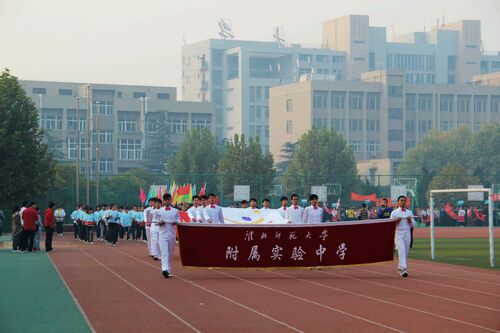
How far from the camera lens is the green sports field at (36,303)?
15.3 metres

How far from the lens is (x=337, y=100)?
155 metres

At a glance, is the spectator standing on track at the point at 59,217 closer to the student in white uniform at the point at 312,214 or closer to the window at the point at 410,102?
the student in white uniform at the point at 312,214

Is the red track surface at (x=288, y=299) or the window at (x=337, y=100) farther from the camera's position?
the window at (x=337, y=100)

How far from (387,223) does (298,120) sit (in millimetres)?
130846

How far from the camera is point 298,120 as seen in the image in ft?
511

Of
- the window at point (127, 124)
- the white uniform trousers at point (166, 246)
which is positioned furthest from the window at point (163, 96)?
the white uniform trousers at point (166, 246)

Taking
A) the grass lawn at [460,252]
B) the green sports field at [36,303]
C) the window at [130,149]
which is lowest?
the grass lawn at [460,252]

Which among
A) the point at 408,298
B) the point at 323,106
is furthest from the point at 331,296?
the point at 323,106

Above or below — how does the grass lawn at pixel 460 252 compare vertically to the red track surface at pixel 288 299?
below

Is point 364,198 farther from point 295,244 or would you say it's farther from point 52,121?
point 52,121

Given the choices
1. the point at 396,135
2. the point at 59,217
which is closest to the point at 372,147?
the point at 396,135

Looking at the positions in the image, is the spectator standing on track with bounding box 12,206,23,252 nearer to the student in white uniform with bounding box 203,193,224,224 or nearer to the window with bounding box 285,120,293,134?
the student in white uniform with bounding box 203,193,224,224

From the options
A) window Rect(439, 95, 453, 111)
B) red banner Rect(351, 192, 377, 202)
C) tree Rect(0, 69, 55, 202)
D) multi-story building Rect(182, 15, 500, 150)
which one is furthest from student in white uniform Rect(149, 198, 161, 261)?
multi-story building Rect(182, 15, 500, 150)

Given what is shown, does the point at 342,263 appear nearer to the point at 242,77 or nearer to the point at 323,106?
the point at 323,106
